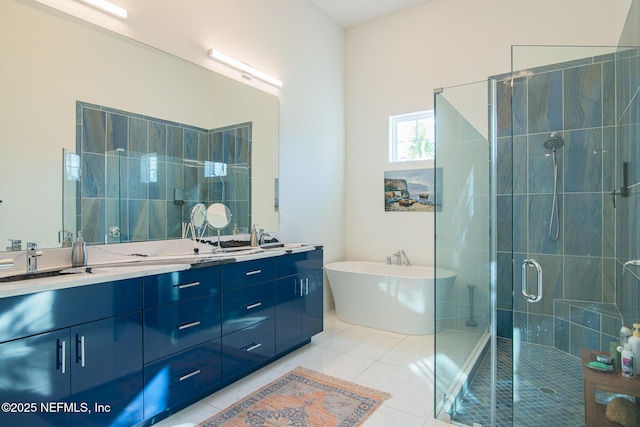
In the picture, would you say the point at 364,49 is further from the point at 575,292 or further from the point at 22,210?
the point at 22,210

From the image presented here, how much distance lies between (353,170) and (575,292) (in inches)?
108

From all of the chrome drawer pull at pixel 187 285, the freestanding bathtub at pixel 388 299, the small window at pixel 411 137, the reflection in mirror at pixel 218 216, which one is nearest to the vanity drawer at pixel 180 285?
the chrome drawer pull at pixel 187 285

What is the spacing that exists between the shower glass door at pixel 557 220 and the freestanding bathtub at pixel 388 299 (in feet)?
3.69

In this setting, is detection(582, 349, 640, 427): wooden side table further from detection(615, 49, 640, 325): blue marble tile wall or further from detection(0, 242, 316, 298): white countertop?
detection(0, 242, 316, 298): white countertop

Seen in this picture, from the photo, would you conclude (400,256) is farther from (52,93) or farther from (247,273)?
(52,93)

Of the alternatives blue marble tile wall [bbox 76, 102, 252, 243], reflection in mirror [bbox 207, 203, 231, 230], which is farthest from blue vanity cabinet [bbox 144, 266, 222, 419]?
reflection in mirror [bbox 207, 203, 231, 230]

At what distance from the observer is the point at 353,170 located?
4418 millimetres

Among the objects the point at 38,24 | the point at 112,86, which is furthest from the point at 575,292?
the point at 38,24

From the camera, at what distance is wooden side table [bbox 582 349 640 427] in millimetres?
1608

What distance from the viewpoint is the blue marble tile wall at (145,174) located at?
202 centimetres

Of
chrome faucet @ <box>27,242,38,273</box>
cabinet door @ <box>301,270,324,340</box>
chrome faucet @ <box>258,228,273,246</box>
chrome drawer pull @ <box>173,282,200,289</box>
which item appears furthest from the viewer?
chrome faucet @ <box>258,228,273,246</box>

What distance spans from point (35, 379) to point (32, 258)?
2.00 ft

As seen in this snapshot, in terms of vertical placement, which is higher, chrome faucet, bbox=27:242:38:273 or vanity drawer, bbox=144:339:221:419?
chrome faucet, bbox=27:242:38:273

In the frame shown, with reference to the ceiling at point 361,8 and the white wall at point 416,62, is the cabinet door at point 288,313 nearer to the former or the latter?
the white wall at point 416,62
